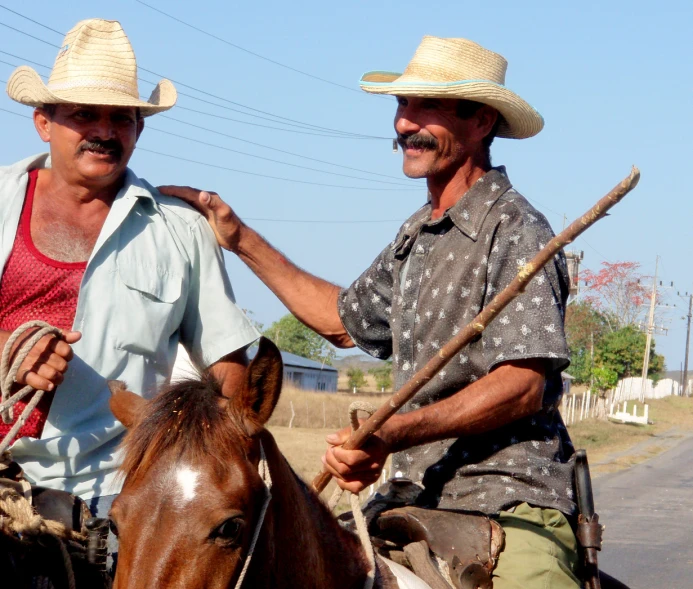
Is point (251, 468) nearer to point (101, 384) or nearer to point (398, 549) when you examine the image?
point (398, 549)

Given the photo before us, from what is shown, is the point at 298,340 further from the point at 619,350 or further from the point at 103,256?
the point at 103,256

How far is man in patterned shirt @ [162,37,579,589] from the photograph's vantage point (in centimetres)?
366

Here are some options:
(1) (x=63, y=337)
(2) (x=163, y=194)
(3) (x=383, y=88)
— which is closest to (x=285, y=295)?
(2) (x=163, y=194)

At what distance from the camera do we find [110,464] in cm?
410

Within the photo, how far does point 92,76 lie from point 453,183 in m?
1.64

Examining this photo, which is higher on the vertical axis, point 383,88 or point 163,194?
point 383,88

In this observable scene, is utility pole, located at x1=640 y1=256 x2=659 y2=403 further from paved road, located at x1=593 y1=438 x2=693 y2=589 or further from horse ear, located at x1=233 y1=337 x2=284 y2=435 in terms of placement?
horse ear, located at x1=233 y1=337 x2=284 y2=435

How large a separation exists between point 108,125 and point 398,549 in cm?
214

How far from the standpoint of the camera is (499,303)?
2.79 metres

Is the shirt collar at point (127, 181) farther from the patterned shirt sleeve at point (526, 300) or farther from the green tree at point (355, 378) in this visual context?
the green tree at point (355, 378)

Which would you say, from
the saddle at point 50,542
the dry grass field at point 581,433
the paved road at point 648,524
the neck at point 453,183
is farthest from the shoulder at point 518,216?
the dry grass field at point 581,433

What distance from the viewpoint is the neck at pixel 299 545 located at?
114 inches

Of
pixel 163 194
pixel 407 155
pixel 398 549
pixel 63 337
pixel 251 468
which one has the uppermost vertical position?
pixel 407 155

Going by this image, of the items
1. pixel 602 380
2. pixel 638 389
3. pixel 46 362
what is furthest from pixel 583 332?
pixel 46 362
